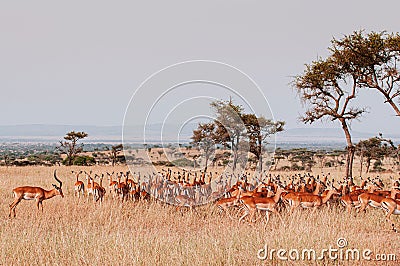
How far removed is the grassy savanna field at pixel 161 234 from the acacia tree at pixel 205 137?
1757 cm

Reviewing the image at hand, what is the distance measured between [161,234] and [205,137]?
21.1 metres

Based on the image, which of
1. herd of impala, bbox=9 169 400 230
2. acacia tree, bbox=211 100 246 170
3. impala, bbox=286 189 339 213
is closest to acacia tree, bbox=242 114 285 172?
acacia tree, bbox=211 100 246 170

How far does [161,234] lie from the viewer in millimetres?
8711

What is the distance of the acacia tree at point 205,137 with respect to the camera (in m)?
28.8

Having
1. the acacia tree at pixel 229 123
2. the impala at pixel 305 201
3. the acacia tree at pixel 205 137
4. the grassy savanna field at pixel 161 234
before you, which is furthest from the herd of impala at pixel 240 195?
the acacia tree at pixel 205 137

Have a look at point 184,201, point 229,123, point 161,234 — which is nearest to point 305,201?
point 184,201

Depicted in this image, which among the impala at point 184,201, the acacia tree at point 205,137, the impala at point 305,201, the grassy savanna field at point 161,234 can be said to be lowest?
the grassy savanna field at point 161,234

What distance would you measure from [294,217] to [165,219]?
2.62m

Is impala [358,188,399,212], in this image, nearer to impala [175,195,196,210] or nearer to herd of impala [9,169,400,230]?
herd of impala [9,169,400,230]

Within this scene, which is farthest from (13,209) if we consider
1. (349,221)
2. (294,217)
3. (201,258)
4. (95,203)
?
(349,221)

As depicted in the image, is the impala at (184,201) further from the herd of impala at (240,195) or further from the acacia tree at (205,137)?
the acacia tree at (205,137)

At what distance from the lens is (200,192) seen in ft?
37.1

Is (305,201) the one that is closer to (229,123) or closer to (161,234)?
(161,234)

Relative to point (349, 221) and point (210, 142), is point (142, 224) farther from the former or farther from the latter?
point (210, 142)
